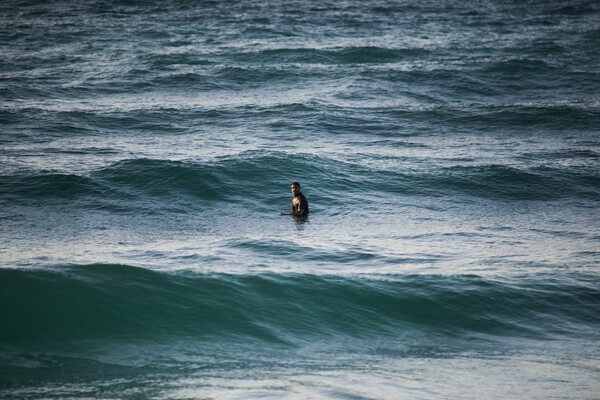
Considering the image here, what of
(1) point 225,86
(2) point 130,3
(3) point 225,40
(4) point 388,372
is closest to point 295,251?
(4) point 388,372

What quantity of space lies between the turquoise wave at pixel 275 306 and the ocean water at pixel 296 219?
1.4 inches

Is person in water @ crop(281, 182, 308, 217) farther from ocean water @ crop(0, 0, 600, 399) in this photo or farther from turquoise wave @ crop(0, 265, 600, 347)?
turquoise wave @ crop(0, 265, 600, 347)

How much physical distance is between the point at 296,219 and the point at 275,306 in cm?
397

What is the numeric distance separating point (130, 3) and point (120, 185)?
2803cm

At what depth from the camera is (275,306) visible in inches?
467

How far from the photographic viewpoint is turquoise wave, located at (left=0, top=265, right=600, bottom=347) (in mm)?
11109

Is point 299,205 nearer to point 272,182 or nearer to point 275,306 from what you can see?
point 272,182

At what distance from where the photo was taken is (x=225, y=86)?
28.4m

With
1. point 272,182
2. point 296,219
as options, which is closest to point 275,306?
point 296,219

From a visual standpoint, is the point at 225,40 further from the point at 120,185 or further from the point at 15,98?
the point at 120,185

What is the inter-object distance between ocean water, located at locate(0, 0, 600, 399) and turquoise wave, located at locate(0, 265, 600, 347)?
0.04 meters

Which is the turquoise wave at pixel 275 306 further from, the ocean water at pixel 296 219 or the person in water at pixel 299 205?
the person in water at pixel 299 205

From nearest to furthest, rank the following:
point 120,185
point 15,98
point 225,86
Result: point 120,185 → point 15,98 → point 225,86

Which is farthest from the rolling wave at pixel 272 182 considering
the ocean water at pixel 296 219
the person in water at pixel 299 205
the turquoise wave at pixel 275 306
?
the turquoise wave at pixel 275 306
